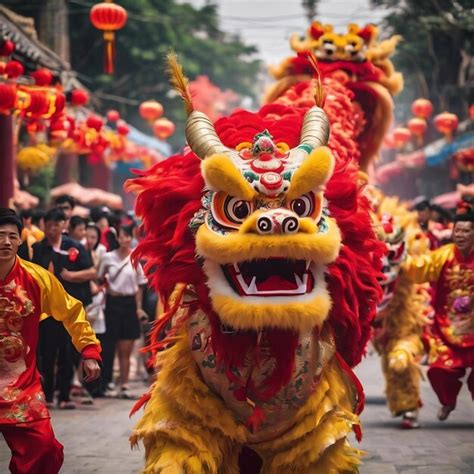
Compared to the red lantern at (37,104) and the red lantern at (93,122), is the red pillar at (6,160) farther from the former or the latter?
the red lantern at (37,104)

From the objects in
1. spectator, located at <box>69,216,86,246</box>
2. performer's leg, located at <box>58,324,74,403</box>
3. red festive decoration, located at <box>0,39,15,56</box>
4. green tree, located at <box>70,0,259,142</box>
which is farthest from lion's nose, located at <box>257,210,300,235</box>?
green tree, located at <box>70,0,259,142</box>

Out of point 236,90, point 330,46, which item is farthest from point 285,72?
point 236,90

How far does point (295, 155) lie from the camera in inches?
237

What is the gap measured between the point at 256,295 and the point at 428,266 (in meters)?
4.05

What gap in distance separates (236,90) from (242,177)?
2118 inches

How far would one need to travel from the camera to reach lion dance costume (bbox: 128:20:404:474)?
5.61 meters

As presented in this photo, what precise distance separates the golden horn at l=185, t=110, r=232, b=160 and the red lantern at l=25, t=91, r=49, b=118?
831 centimetres

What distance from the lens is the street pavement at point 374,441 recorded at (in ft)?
25.9

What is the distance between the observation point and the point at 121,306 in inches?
483

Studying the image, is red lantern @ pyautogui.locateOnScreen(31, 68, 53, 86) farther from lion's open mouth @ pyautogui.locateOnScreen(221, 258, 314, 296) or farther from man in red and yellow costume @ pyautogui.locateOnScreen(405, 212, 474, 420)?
lion's open mouth @ pyautogui.locateOnScreen(221, 258, 314, 296)

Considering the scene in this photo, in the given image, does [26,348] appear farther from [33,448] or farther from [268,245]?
[268,245]

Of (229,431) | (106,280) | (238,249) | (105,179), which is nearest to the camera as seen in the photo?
(238,249)

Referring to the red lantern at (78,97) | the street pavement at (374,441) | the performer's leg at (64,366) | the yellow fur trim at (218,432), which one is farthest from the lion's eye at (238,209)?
the red lantern at (78,97)

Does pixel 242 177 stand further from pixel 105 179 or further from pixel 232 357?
pixel 105 179
